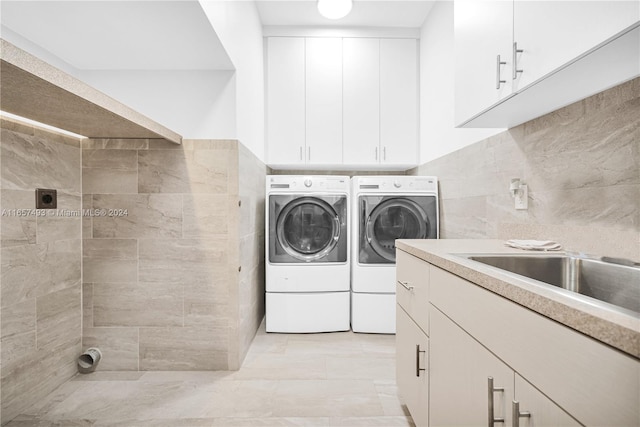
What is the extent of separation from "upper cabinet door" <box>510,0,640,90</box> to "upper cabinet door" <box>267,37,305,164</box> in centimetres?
220

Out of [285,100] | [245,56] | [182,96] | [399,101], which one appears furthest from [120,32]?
[399,101]

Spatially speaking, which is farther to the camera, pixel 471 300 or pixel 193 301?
pixel 193 301

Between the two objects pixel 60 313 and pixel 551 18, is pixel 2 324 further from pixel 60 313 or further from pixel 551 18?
pixel 551 18

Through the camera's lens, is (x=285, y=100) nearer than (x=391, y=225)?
No

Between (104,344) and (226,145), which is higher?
(226,145)

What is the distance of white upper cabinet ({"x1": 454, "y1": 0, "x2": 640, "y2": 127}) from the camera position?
83cm

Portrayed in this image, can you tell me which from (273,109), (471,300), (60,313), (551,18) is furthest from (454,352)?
(273,109)

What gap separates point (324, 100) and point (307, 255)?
57.9 inches

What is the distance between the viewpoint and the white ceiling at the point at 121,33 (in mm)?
1462

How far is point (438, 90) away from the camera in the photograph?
2.72 meters

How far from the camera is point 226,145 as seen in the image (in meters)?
2.05

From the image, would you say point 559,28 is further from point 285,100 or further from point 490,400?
point 285,100

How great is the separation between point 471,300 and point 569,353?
14.2 inches

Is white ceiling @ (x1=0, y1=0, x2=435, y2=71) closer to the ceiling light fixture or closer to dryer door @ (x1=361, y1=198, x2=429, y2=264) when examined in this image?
the ceiling light fixture
